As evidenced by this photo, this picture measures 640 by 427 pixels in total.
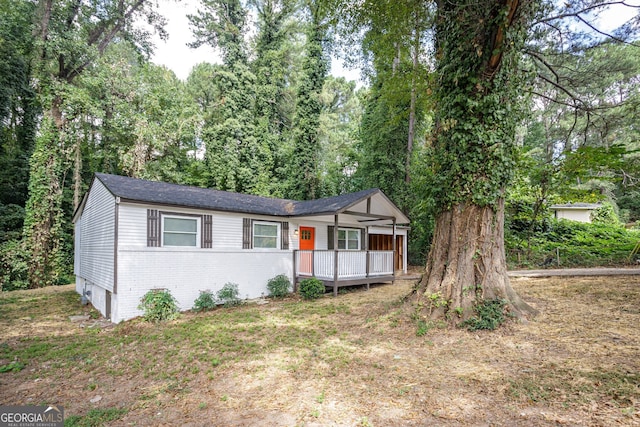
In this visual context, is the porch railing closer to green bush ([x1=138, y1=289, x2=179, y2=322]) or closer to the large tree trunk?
green bush ([x1=138, y1=289, x2=179, y2=322])

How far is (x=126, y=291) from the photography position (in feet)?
25.5

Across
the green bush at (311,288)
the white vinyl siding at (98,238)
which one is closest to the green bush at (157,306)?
the white vinyl siding at (98,238)

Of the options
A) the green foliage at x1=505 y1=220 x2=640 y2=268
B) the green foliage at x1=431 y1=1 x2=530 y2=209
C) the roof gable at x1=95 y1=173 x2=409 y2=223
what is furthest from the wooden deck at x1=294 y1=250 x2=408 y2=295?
the green foliage at x1=505 y1=220 x2=640 y2=268

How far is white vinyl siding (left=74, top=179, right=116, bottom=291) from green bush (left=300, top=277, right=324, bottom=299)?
17.8 ft

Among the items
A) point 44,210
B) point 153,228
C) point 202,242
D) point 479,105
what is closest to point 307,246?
point 202,242

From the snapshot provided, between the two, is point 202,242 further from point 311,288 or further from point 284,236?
point 311,288

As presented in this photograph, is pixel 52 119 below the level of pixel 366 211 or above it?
above

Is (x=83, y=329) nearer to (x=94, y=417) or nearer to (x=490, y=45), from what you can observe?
(x=94, y=417)

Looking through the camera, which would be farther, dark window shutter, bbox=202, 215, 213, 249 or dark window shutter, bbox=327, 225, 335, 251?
dark window shutter, bbox=327, 225, 335, 251

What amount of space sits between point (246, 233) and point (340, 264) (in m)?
3.49

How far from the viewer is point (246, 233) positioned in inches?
403

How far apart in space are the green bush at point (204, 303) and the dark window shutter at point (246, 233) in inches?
76.5

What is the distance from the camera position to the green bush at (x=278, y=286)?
10.6 m

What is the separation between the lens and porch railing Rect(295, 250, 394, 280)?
10891 mm
